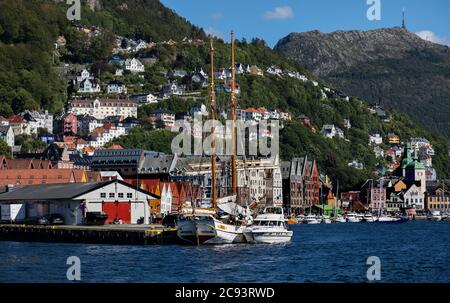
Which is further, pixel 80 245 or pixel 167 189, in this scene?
pixel 167 189

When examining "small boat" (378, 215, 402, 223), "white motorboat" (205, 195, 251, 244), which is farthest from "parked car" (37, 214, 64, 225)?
"small boat" (378, 215, 402, 223)

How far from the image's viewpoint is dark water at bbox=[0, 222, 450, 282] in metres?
49.4

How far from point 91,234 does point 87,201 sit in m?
12.5

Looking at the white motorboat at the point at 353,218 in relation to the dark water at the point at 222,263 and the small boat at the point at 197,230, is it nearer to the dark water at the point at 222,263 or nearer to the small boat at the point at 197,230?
the dark water at the point at 222,263

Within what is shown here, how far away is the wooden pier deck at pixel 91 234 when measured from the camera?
2958 inches

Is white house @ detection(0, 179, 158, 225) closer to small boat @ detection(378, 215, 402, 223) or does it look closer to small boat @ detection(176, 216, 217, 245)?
small boat @ detection(176, 216, 217, 245)

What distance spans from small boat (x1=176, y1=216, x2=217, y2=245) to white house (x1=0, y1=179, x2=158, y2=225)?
59.6 ft

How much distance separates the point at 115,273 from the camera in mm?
50344

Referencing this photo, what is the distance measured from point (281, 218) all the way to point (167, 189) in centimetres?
4437

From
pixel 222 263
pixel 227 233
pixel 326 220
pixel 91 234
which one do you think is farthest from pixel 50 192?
pixel 326 220

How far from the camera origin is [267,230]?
76.3 metres

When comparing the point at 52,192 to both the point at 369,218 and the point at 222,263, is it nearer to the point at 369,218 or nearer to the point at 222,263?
the point at 222,263
